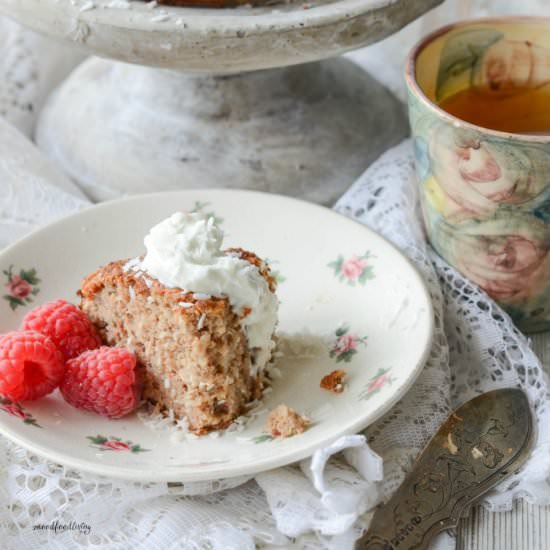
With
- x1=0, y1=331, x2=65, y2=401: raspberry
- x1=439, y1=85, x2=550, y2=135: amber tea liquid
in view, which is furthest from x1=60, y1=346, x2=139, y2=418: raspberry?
x1=439, y1=85, x2=550, y2=135: amber tea liquid

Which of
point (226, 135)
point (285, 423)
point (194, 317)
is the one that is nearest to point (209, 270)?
point (194, 317)

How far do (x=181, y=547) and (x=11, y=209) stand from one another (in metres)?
0.57

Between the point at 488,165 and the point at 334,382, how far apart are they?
0.28 m

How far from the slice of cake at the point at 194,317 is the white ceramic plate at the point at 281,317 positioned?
0.11ft

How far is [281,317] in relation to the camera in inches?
41.9

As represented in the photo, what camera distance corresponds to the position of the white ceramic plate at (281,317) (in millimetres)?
854

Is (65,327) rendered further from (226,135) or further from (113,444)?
(226,135)

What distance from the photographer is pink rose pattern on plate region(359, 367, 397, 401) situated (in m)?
0.91

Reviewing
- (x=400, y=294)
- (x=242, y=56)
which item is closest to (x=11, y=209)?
(x=242, y=56)

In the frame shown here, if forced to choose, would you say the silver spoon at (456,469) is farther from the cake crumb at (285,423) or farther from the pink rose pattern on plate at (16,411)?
the pink rose pattern on plate at (16,411)

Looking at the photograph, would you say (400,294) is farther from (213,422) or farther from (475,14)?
(475,14)

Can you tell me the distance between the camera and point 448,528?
0.85 metres

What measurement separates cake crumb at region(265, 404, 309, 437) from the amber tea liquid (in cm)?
48

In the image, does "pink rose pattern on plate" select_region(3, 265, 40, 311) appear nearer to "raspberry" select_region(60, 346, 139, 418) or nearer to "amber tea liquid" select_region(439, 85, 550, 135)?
"raspberry" select_region(60, 346, 139, 418)
